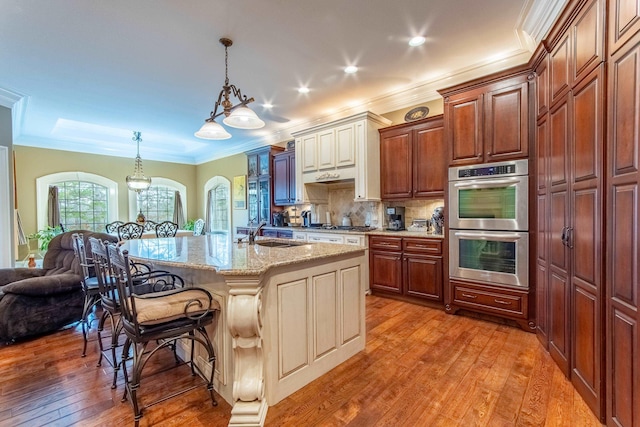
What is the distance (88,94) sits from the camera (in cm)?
428

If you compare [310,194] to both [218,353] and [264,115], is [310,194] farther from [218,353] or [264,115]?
[218,353]

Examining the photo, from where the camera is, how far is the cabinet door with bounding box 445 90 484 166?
3.18 m

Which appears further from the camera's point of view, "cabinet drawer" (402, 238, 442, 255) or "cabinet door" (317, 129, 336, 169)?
"cabinet door" (317, 129, 336, 169)

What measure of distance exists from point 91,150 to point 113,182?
2.74 feet

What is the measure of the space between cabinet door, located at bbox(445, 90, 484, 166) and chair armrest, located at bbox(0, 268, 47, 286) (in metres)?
5.06

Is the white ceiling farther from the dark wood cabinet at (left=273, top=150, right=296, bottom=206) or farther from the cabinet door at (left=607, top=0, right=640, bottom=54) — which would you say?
the cabinet door at (left=607, top=0, right=640, bottom=54)

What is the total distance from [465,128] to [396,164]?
44.7 inches

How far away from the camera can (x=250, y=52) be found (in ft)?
10.5

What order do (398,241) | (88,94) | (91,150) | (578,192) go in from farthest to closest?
(91,150), (88,94), (398,241), (578,192)

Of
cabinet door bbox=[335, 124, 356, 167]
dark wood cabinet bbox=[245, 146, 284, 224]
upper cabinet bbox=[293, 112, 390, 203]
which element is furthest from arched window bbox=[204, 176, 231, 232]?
cabinet door bbox=[335, 124, 356, 167]

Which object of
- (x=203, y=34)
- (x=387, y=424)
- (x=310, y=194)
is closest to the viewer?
(x=387, y=424)

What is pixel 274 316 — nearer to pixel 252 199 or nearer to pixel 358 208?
pixel 358 208

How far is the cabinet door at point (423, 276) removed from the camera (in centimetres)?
355

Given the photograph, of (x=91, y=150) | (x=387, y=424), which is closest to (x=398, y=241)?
(x=387, y=424)
